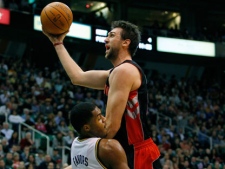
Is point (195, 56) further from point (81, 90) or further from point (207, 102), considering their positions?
point (81, 90)

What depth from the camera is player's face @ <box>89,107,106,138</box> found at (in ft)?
12.3

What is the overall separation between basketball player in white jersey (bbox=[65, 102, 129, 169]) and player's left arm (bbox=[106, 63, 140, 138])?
0.07 meters

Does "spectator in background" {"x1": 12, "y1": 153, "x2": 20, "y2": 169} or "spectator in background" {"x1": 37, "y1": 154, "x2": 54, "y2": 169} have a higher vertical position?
"spectator in background" {"x1": 12, "y1": 153, "x2": 20, "y2": 169}

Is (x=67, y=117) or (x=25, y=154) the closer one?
(x=25, y=154)

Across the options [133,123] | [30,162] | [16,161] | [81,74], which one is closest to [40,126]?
[30,162]

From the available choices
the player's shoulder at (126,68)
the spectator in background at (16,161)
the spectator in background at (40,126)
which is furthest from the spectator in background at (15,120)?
the player's shoulder at (126,68)

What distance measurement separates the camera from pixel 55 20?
4.56 m

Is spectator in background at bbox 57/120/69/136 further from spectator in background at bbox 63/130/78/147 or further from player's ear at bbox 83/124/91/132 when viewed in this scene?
player's ear at bbox 83/124/91/132

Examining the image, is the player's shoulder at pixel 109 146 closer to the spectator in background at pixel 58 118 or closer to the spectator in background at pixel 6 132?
the spectator in background at pixel 6 132

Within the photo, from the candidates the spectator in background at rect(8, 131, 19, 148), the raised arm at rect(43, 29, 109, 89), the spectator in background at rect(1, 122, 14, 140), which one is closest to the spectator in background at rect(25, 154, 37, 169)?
the spectator in background at rect(8, 131, 19, 148)

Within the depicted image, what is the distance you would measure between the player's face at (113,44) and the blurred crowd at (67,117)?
7.93 m

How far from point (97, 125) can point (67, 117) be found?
43.0ft

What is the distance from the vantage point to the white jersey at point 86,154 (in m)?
3.64

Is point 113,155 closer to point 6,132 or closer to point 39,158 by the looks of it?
point 39,158
